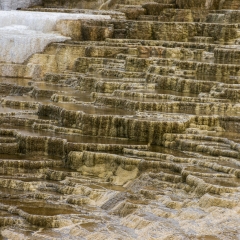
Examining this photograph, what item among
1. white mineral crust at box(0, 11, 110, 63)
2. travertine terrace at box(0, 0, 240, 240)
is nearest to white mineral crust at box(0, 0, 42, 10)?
travertine terrace at box(0, 0, 240, 240)

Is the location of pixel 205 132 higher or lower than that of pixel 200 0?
lower

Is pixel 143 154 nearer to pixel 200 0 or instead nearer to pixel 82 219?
pixel 82 219

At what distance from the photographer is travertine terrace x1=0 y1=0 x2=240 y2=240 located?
15141 millimetres

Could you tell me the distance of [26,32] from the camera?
3023 centimetres

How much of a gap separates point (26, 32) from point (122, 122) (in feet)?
36.3

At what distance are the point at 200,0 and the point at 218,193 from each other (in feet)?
56.6

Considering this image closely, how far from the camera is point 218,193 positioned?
51.0 feet

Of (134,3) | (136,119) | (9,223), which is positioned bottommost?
(9,223)

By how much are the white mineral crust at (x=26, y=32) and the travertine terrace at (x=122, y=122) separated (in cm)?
4

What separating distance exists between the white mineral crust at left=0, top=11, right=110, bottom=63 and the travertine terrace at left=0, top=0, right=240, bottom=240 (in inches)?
1.5

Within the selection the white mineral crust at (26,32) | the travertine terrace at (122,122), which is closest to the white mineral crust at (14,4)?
the travertine terrace at (122,122)

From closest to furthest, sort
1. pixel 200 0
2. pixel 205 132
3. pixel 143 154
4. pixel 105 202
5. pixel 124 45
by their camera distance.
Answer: pixel 105 202 < pixel 143 154 < pixel 205 132 < pixel 124 45 < pixel 200 0

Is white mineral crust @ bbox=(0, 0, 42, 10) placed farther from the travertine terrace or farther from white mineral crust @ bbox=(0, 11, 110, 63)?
white mineral crust @ bbox=(0, 11, 110, 63)

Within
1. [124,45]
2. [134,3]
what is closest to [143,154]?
[124,45]
